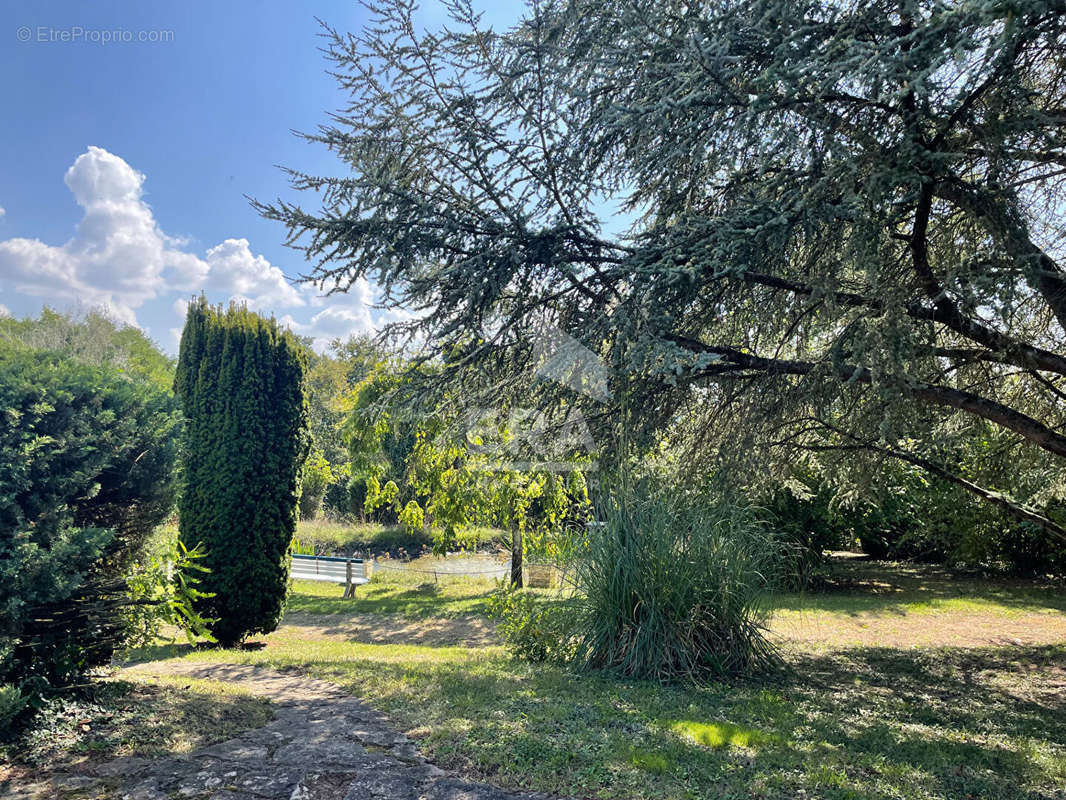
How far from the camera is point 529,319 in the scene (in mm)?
→ 5473

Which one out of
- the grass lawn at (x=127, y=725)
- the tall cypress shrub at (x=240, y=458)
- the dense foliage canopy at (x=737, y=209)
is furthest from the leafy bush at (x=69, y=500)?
the tall cypress shrub at (x=240, y=458)

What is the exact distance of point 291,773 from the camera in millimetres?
3301

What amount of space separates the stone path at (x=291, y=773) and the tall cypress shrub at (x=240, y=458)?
3.88m

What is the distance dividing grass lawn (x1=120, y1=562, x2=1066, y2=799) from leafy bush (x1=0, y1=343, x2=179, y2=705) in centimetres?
196

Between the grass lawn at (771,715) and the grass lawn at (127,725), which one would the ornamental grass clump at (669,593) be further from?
the grass lawn at (127,725)

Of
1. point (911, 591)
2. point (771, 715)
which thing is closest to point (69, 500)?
point (771, 715)

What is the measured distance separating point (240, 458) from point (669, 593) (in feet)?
16.8

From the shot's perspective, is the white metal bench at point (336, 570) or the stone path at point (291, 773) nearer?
the stone path at point (291, 773)

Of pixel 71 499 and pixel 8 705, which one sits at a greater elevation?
pixel 71 499

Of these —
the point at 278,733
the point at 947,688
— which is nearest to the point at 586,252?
the point at 278,733

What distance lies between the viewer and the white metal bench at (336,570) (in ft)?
43.7

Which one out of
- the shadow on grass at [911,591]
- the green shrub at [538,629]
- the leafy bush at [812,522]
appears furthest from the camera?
the leafy bush at [812,522]

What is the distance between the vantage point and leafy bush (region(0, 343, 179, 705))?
11.8ft

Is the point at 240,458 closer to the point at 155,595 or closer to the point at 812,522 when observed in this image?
the point at 155,595
